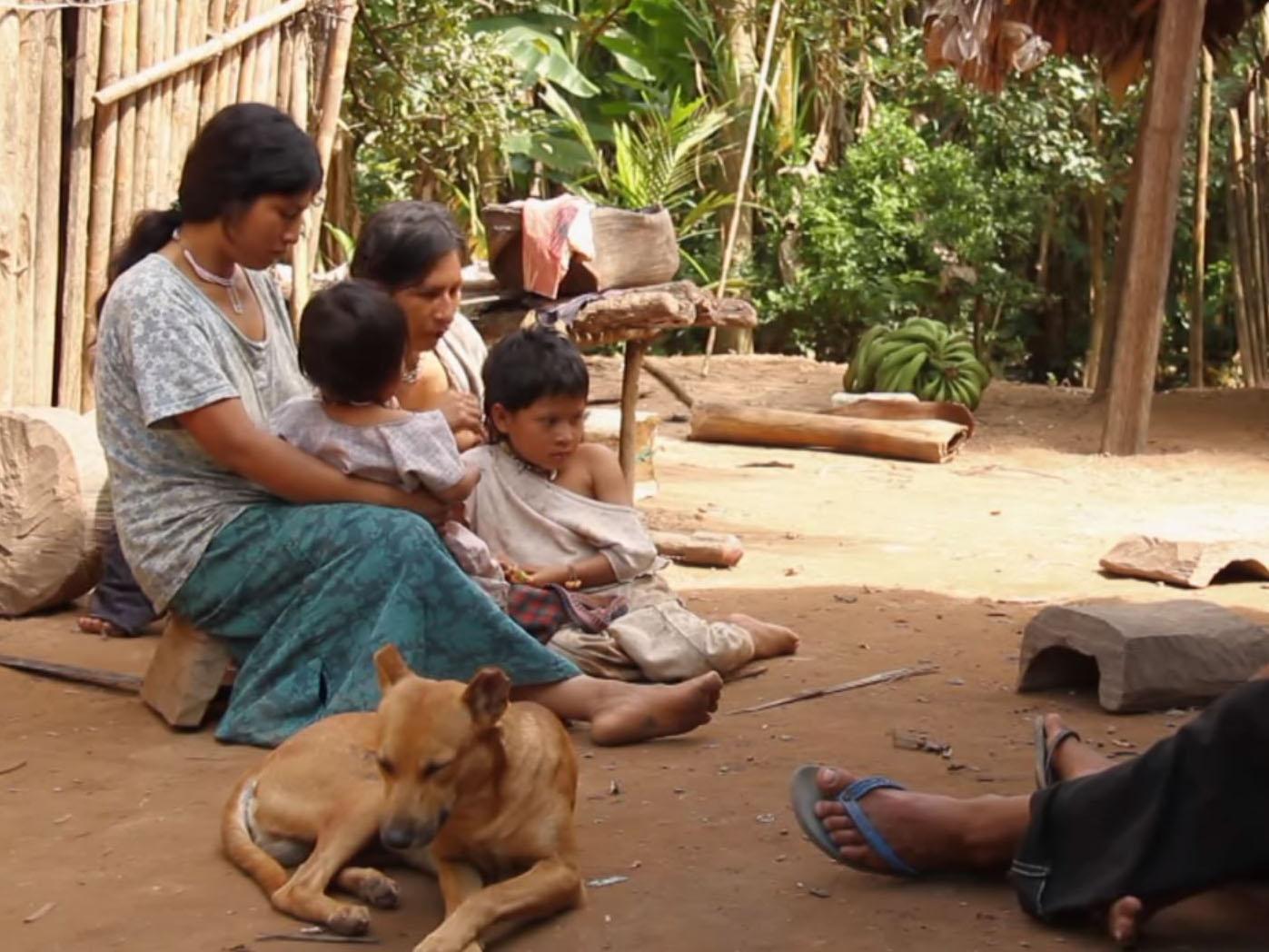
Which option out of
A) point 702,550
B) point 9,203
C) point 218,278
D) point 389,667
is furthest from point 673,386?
point 389,667

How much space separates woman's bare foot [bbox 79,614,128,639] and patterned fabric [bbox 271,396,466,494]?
59.6 inches

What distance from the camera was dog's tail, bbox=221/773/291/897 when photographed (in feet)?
10.7

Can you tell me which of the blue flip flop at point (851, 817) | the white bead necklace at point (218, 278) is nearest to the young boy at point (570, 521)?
the white bead necklace at point (218, 278)

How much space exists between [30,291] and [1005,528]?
172 inches

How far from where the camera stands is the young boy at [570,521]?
4688 mm

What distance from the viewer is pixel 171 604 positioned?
4.34 meters

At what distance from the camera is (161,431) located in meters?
A: 4.27

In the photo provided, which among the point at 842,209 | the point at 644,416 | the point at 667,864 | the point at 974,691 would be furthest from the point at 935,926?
the point at 842,209

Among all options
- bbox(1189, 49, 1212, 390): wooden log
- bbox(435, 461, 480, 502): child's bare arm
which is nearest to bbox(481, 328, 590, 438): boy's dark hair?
bbox(435, 461, 480, 502): child's bare arm

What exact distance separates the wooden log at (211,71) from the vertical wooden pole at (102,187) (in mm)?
452

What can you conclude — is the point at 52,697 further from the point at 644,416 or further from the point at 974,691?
the point at 644,416

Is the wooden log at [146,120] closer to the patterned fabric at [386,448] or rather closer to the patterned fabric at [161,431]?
the patterned fabric at [161,431]

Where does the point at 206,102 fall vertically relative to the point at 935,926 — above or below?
above

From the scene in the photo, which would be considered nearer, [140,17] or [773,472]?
[140,17]
